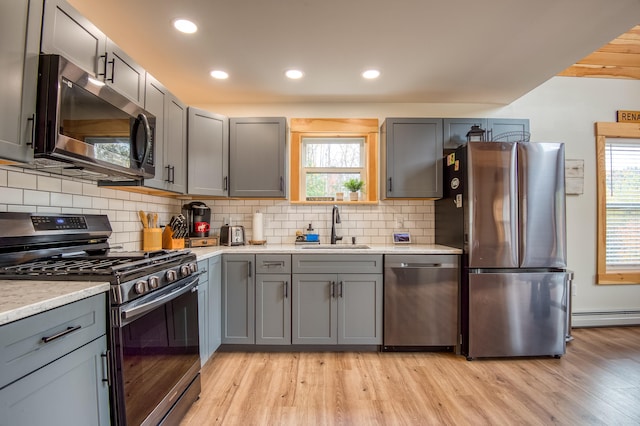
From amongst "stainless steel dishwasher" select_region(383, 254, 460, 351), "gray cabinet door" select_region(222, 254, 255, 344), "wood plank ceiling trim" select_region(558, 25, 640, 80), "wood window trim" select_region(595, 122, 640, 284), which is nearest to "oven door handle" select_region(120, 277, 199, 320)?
"gray cabinet door" select_region(222, 254, 255, 344)

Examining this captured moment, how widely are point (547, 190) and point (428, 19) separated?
5.69 ft

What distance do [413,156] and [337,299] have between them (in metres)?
1.59

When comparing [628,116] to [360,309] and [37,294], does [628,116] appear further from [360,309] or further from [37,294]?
[37,294]

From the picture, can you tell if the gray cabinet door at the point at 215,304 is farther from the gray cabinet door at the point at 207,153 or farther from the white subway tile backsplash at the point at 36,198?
the white subway tile backsplash at the point at 36,198

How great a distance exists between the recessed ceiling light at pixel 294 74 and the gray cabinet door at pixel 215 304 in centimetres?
171

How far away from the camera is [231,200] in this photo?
3.24m

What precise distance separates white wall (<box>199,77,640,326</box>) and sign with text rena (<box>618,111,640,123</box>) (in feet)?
0.54

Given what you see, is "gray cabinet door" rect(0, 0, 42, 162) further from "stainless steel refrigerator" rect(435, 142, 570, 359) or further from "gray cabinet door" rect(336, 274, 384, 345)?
"stainless steel refrigerator" rect(435, 142, 570, 359)

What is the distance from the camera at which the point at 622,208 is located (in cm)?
337

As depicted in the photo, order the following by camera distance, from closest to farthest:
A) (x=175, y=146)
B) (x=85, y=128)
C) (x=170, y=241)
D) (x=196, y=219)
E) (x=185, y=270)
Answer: (x=85, y=128), (x=185, y=270), (x=175, y=146), (x=170, y=241), (x=196, y=219)

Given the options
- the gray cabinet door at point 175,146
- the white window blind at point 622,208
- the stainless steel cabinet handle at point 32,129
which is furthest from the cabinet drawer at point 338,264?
the white window blind at point 622,208

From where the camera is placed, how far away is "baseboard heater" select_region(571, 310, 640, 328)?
3252mm

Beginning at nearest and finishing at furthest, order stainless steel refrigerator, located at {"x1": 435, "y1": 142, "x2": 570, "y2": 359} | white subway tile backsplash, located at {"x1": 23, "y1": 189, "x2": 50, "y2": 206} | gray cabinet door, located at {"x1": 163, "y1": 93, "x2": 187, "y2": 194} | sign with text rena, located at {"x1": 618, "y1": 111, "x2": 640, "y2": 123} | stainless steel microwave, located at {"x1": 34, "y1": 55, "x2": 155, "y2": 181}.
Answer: stainless steel microwave, located at {"x1": 34, "y1": 55, "x2": 155, "y2": 181} → white subway tile backsplash, located at {"x1": 23, "y1": 189, "x2": 50, "y2": 206} → gray cabinet door, located at {"x1": 163, "y1": 93, "x2": 187, "y2": 194} → stainless steel refrigerator, located at {"x1": 435, "y1": 142, "x2": 570, "y2": 359} → sign with text rena, located at {"x1": 618, "y1": 111, "x2": 640, "y2": 123}

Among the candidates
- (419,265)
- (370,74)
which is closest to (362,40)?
(370,74)
